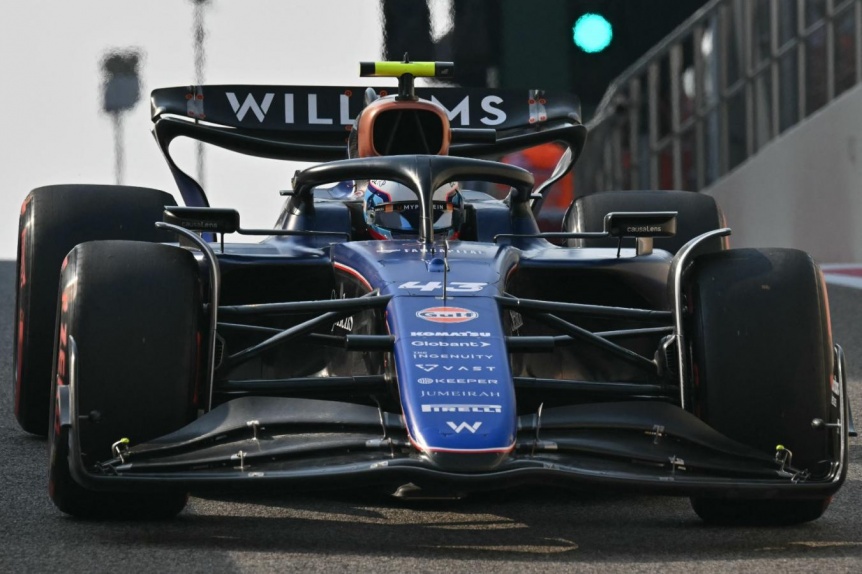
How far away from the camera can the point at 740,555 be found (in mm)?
4109

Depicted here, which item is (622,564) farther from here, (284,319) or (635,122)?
(635,122)

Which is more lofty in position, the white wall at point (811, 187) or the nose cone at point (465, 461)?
the white wall at point (811, 187)

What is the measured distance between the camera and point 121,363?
4.37 meters

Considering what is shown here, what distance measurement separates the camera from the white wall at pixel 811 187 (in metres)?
14.4

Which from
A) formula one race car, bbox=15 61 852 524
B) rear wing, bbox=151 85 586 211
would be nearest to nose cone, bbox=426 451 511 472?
formula one race car, bbox=15 61 852 524

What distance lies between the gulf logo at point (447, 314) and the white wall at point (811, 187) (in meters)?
10.2

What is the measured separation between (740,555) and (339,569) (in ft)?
3.24

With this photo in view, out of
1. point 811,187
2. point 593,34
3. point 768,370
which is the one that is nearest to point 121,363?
point 768,370

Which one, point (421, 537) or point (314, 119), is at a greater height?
point (314, 119)

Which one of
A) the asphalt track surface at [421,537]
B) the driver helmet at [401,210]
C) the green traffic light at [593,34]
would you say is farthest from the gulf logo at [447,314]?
the green traffic light at [593,34]

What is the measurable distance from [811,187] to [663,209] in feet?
28.9

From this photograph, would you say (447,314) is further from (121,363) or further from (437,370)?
(121,363)

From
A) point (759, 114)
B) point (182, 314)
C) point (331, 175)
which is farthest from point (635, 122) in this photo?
point (182, 314)

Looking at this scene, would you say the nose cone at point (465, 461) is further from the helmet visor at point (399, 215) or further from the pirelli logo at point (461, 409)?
the helmet visor at point (399, 215)
